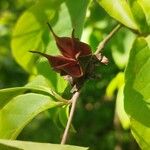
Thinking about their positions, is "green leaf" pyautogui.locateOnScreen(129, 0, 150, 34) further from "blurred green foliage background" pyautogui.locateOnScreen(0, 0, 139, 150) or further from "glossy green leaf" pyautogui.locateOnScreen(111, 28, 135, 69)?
"blurred green foliage background" pyautogui.locateOnScreen(0, 0, 139, 150)

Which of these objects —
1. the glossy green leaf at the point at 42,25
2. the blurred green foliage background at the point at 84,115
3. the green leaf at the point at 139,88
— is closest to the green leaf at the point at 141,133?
the green leaf at the point at 139,88

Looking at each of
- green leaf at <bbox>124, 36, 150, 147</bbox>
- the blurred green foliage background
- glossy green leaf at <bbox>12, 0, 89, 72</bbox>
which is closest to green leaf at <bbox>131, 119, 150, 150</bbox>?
green leaf at <bbox>124, 36, 150, 147</bbox>

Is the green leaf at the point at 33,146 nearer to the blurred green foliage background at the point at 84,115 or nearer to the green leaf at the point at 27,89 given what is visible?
the green leaf at the point at 27,89

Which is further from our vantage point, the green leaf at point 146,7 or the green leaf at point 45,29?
the green leaf at point 45,29

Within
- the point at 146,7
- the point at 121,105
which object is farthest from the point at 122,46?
the point at 146,7

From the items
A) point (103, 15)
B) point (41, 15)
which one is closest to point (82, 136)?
point (103, 15)
